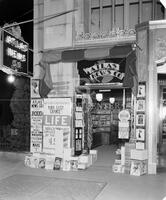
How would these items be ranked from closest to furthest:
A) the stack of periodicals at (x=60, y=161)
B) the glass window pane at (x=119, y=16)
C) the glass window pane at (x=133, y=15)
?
the stack of periodicals at (x=60, y=161) < the glass window pane at (x=133, y=15) < the glass window pane at (x=119, y=16)

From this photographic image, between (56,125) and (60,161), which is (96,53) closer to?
(56,125)

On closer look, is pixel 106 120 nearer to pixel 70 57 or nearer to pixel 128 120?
pixel 128 120

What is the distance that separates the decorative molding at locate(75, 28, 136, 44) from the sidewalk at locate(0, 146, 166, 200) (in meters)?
4.44

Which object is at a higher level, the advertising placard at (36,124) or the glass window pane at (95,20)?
the glass window pane at (95,20)

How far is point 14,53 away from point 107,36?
3.23 metres

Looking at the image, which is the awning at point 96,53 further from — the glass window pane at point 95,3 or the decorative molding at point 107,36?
the glass window pane at point 95,3

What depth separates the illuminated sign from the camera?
366 inches

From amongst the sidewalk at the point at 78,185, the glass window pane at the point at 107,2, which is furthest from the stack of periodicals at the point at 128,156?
the glass window pane at the point at 107,2

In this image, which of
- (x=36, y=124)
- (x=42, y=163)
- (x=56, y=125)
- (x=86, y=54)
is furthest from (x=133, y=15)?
(x=42, y=163)

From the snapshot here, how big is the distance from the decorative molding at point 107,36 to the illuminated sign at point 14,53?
6.45ft

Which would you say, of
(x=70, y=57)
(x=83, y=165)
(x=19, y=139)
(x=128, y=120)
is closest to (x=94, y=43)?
(x=70, y=57)

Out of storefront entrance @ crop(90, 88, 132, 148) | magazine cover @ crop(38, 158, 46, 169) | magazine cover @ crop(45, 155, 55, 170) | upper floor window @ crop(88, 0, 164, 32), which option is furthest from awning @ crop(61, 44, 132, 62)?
storefront entrance @ crop(90, 88, 132, 148)

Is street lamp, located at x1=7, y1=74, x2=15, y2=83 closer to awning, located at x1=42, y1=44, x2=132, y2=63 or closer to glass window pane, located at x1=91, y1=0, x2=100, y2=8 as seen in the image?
awning, located at x1=42, y1=44, x2=132, y2=63

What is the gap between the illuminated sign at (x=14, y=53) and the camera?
9.30m
